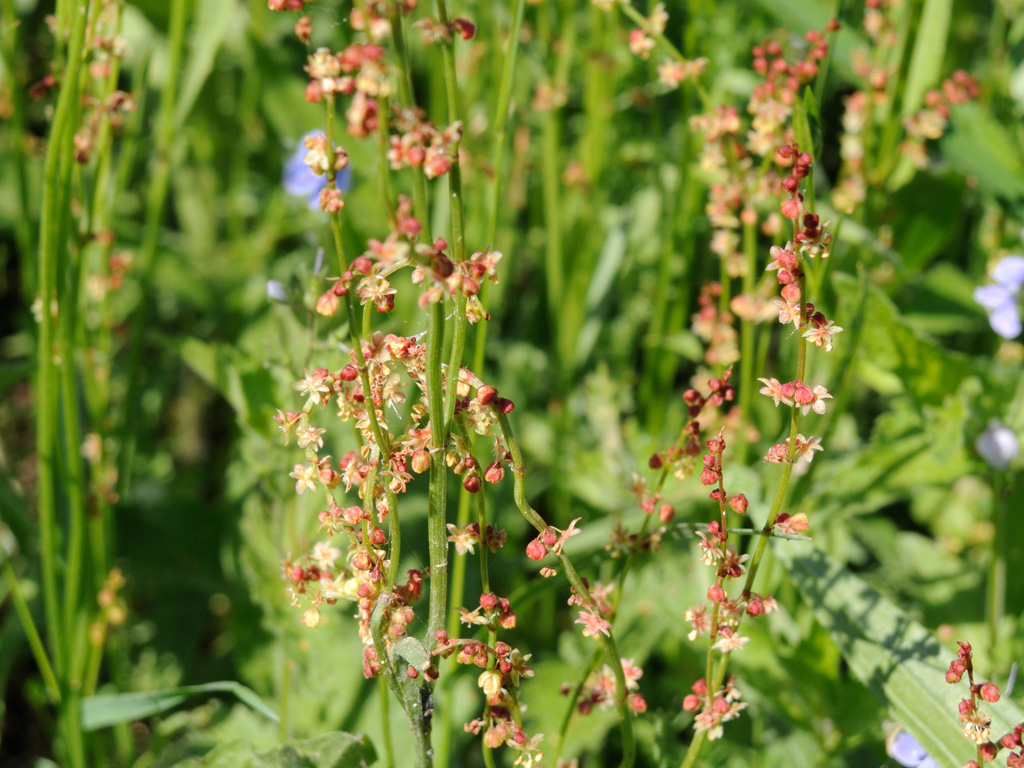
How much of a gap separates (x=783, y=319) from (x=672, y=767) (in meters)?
0.78

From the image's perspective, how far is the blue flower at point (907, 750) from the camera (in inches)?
53.0

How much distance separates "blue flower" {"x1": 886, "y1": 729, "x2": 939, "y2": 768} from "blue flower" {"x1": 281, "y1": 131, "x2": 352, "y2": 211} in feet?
5.70

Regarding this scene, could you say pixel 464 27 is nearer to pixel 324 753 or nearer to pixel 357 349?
pixel 357 349

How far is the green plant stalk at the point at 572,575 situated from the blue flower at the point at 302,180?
1.54m

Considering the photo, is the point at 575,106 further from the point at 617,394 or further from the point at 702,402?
Result: the point at 702,402

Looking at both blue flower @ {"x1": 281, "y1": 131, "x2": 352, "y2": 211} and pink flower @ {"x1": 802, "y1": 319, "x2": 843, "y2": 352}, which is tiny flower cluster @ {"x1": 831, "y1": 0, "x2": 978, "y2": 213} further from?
blue flower @ {"x1": 281, "y1": 131, "x2": 352, "y2": 211}

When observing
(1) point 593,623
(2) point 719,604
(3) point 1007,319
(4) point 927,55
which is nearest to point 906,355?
(3) point 1007,319

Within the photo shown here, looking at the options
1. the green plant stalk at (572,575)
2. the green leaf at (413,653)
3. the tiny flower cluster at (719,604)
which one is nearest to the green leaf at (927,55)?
the tiny flower cluster at (719,604)

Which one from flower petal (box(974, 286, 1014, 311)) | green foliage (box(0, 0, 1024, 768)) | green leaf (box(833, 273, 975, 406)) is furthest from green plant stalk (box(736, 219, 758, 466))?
flower petal (box(974, 286, 1014, 311))

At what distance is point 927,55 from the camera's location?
6.61 ft

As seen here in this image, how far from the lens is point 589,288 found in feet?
8.12

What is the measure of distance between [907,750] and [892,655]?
0.48 ft

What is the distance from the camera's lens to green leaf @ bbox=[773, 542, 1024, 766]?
4.11ft

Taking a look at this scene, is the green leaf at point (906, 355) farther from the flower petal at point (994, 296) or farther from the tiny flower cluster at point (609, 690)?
the tiny flower cluster at point (609, 690)
